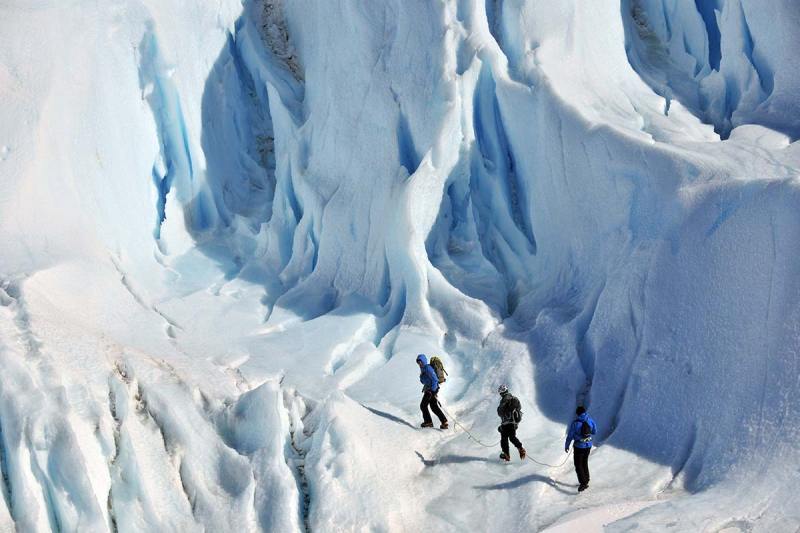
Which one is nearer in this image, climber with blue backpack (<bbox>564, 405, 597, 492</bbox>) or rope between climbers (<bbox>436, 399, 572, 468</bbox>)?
climber with blue backpack (<bbox>564, 405, 597, 492</bbox>)

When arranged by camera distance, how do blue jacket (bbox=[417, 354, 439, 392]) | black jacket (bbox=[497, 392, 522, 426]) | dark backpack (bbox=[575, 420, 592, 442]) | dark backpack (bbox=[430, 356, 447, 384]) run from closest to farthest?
dark backpack (bbox=[575, 420, 592, 442])
black jacket (bbox=[497, 392, 522, 426])
blue jacket (bbox=[417, 354, 439, 392])
dark backpack (bbox=[430, 356, 447, 384])

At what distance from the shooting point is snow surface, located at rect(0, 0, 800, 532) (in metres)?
9.16

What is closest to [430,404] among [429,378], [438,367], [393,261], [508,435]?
[429,378]

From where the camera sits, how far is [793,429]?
909cm

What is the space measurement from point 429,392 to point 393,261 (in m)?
2.80

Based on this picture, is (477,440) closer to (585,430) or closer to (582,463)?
(582,463)

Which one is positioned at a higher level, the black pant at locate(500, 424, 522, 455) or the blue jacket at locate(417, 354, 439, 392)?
the blue jacket at locate(417, 354, 439, 392)

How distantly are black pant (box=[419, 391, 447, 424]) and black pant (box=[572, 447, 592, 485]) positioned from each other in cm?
159

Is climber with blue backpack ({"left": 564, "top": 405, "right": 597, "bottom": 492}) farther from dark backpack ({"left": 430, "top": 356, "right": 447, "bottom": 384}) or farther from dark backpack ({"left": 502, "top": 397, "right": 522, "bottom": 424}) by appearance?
dark backpack ({"left": 430, "top": 356, "right": 447, "bottom": 384})

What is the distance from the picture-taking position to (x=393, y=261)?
1273 cm

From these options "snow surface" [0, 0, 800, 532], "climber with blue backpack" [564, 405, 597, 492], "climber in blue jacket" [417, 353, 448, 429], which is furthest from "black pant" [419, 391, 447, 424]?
"climber with blue backpack" [564, 405, 597, 492]

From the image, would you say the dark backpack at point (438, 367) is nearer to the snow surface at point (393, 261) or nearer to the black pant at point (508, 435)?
the snow surface at point (393, 261)

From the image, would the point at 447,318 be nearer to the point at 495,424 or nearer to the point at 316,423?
the point at 495,424

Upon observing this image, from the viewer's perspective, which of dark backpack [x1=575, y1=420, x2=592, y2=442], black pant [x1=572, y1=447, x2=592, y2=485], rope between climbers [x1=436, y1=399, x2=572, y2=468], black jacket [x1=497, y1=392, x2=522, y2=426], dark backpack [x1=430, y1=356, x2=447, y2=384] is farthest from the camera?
dark backpack [x1=430, y1=356, x2=447, y2=384]
